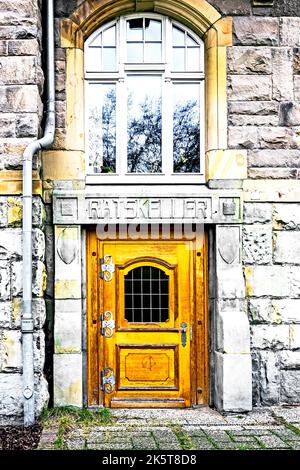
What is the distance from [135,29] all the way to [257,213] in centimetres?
260

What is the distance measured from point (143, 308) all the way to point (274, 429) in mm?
1985

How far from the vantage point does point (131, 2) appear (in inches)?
293

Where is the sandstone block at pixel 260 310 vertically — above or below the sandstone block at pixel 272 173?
below

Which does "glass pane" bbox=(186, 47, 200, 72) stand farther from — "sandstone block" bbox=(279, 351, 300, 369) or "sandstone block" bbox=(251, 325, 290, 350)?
"sandstone block" bbox=(279, 351, 300, 369)

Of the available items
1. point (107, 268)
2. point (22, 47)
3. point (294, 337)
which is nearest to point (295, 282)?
point (294, 337)

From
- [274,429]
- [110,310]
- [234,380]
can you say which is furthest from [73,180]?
[274,429]

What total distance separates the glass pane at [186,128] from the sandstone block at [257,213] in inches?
30.8

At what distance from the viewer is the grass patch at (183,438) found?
576 centimetres

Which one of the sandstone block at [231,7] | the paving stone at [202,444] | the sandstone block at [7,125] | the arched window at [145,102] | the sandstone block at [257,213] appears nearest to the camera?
the paving stone at [202,444]

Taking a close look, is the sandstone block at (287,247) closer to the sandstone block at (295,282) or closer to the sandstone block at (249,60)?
the sandstone block at (295,282)

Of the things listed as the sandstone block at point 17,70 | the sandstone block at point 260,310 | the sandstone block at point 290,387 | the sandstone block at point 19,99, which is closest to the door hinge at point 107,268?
the sandstone block at point 260,310

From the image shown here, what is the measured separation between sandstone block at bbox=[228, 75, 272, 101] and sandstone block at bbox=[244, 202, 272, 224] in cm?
122

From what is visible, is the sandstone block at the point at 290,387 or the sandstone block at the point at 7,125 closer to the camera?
the sandstone block at the point at 7,125

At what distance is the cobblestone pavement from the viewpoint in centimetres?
579
